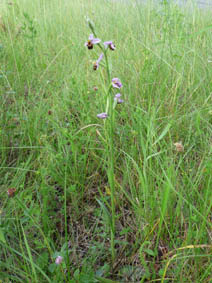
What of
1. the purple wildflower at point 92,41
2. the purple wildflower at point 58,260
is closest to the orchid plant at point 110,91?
the purple wildflower at point 92,41

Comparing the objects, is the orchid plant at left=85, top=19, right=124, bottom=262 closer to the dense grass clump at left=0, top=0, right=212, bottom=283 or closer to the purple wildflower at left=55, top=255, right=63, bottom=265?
the dense grass clump at left=0, top=0, right=212, bottom=283

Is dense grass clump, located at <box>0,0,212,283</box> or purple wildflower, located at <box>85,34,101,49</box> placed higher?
purple wildflower, located at <box>85,34,101,49</box>

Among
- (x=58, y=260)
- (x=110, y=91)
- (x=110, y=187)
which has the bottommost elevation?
(x=58, y=260)

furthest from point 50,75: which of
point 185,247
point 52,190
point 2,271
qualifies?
point 185,247

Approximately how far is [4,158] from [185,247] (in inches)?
38.5

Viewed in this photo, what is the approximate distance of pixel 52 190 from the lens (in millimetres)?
1070

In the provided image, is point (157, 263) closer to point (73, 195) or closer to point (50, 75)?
point (73, 195)

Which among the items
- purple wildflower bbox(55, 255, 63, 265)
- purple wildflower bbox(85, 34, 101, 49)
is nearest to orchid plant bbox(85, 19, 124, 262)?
purple wildflower bbox(85, 34, 101, 49)

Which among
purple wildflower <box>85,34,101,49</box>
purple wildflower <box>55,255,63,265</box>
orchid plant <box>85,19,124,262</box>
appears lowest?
purple wildflower <box>55,255,63,265</box>

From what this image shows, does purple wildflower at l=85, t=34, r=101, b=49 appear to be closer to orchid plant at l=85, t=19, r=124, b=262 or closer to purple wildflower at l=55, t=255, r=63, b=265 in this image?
orchid plant at l=85, t=19, r=124, b=262

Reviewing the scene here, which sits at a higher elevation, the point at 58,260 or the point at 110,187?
the point at 110,187

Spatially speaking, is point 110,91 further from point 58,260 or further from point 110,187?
point 58,260

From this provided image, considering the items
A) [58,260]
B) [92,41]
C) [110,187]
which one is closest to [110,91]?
[92,41]

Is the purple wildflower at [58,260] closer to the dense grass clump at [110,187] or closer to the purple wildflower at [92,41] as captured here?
the dense grass clump at [110,187]
